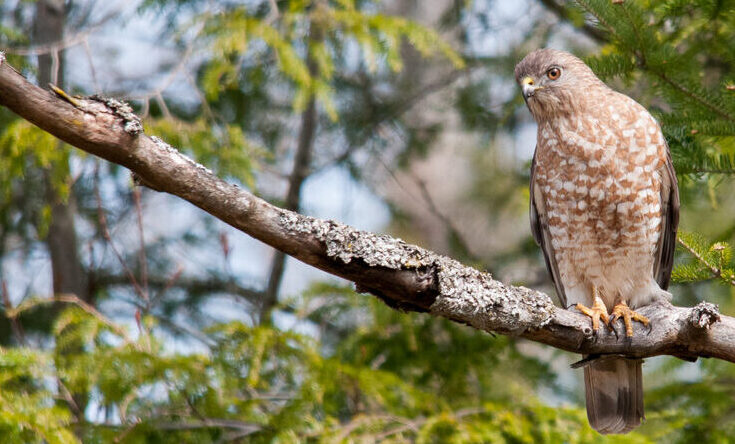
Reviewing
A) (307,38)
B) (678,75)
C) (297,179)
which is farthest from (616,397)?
(307,38)

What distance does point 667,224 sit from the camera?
4449 mm

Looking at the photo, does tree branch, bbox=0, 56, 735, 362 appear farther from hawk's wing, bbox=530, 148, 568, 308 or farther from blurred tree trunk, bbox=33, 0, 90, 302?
blurred tree trunk, bbox=33, 0, 90, 302

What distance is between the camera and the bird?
13.7 ft

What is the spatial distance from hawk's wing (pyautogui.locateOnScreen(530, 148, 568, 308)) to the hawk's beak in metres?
0.33

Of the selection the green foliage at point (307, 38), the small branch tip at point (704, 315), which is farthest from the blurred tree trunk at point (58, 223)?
the small branch tip at point (704, 315)

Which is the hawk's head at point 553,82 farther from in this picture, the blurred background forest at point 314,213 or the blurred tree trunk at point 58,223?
the blurred tree trunk at point 58,223

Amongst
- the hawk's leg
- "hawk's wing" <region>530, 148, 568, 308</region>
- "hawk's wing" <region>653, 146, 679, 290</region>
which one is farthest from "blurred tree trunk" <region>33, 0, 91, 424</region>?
"hawk's wing" <region>653, 146, 679, 290</region>

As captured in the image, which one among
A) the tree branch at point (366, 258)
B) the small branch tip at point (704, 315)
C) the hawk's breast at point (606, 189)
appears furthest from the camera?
the hawk's breast at point (606, 189)

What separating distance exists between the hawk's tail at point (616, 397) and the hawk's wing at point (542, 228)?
578 mm

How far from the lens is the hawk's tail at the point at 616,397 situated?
4316 mm

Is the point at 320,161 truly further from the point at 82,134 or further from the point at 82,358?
the point at 82,134

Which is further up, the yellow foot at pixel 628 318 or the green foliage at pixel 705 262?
the green foliage at pixel 705 262

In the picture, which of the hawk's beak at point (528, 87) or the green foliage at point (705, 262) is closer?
the green foliage at point (705, 262)

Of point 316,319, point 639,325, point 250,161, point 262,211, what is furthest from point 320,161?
point 262,211
